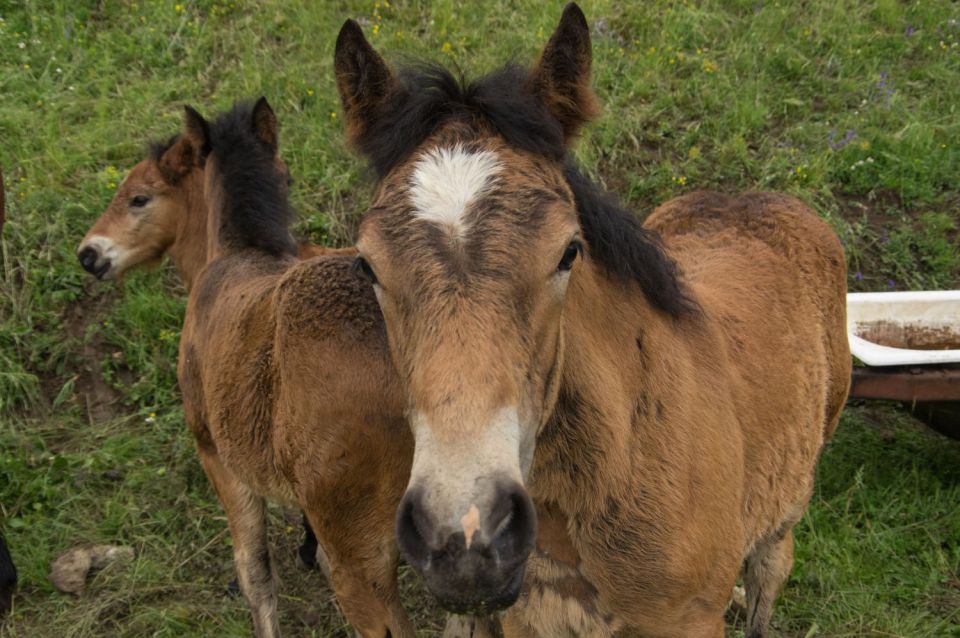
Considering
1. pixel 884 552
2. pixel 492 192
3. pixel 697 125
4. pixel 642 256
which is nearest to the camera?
pixel 492 192

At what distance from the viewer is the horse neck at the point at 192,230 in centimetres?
474

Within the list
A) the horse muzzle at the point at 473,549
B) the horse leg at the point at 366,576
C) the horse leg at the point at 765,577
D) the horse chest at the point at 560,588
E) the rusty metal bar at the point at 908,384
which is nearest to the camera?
the horse muzzle at the point at 473,549

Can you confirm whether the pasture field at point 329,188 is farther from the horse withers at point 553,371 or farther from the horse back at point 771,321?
the horse withers at point 553,371

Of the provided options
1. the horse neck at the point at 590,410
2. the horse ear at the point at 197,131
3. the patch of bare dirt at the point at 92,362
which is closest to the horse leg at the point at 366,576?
the horse neck at the point at 590,410

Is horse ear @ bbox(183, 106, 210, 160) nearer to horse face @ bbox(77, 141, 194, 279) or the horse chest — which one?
horse face @ bbox(77, 141, 194, 279)

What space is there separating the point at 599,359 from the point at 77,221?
502 centimetres

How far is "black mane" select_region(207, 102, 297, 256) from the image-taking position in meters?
4.02

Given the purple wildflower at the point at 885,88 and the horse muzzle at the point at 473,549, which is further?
the purple wildflower at the point at 885,88

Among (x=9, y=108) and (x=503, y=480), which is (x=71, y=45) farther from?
(x=503, y=480)

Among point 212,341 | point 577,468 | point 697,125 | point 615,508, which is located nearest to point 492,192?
point 577,468

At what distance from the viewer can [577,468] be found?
2.04 m

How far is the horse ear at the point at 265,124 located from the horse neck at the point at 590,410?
288 cm

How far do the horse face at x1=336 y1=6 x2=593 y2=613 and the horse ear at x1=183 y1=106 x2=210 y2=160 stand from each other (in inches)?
101

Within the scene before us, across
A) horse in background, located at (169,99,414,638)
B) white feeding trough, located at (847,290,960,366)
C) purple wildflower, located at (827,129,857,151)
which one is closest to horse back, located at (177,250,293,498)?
horse in background, located at (169,99,414,638)
